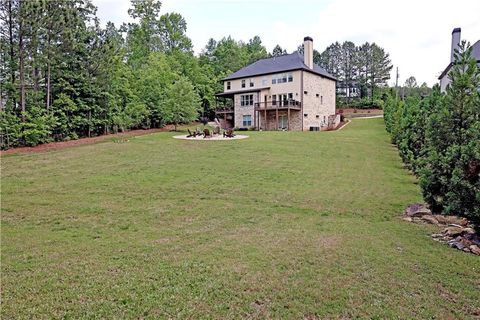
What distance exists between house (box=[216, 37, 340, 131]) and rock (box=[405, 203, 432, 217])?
914 inches

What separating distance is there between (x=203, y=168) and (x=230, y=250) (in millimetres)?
7754

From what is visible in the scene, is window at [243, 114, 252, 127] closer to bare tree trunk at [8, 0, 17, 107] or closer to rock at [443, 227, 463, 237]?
bare tree trunk at [8, 0, 17, 107]

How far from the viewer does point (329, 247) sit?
232 inches

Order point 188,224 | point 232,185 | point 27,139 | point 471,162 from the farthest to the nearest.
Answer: point 27,139
point 232,185
point 188,224
point 471,162

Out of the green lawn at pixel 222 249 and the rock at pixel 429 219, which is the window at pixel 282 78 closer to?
the green lawn at pixel 222 249

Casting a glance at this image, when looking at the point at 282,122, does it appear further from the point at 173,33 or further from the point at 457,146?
the point at 457,146

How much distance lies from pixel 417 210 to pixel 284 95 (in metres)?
26.1

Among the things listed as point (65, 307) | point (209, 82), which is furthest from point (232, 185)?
point (209, 82)

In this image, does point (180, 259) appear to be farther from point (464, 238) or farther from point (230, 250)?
point (464, 238)

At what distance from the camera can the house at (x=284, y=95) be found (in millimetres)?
32125

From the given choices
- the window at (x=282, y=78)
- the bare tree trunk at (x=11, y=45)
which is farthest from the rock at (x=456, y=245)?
the window at (x=282, y=78)

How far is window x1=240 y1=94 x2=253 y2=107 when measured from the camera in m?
34.8

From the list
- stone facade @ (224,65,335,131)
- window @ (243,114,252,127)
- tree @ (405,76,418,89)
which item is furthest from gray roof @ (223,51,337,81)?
tree @ (405,76,418,89)

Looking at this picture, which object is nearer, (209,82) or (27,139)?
(27,139)
